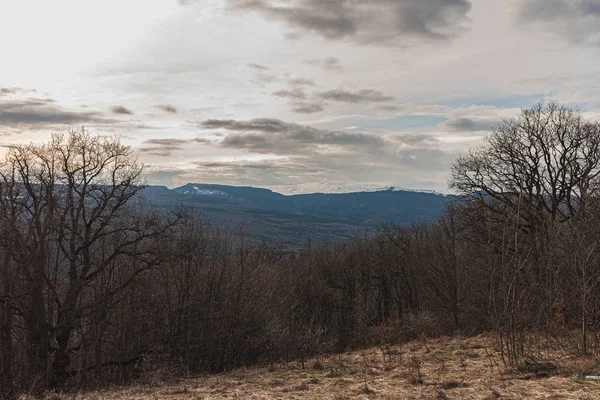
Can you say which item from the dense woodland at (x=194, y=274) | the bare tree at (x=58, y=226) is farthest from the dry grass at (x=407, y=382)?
the bare tree at (x=58, y=226)

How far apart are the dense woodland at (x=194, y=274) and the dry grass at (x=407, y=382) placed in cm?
120

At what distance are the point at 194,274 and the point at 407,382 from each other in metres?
19.4

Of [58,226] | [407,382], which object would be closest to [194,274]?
[58,226]

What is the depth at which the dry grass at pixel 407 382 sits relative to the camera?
8.95 m

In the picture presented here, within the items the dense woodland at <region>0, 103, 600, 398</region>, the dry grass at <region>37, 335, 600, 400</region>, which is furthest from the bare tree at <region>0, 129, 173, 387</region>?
the dry grass at <region>37, 335, 600, 400</region>

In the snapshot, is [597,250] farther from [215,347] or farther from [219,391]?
[215,347]

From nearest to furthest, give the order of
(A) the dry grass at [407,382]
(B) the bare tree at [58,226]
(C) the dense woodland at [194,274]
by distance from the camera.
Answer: (A) the dry grass at [407,382] → (C) the dense woodland at [194,274] → (B) the bare tree at [58,226]

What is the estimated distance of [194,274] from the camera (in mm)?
27641

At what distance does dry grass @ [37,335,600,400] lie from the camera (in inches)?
352

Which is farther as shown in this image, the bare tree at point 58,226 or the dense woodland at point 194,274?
the bare tree at point 58,226

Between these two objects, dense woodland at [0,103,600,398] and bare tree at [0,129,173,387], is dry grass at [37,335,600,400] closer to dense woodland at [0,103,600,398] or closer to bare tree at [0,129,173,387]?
dense woodland at [0,103,600,398]

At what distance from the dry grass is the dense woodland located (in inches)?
47.1

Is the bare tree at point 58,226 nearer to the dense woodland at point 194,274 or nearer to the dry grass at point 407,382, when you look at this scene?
the dense woodland at point 194,274

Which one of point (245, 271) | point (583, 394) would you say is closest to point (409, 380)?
point (583, 394)
